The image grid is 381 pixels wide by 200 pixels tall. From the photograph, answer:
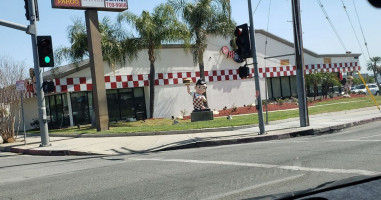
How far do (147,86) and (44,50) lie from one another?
1143 centimetres

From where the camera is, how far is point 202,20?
75.7 feet

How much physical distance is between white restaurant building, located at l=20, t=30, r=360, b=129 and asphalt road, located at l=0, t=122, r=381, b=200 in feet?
43.8

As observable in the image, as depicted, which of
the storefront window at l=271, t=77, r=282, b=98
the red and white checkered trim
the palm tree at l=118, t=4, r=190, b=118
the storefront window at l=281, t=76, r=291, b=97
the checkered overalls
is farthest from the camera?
the storefront window at l=281, t=76, r=291, b=97

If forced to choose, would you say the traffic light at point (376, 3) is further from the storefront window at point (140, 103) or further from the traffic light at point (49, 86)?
the storefront window at point (140, 103)

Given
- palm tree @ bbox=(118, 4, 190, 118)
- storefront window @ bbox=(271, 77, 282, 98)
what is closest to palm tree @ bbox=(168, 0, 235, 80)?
palm tree @ bbox=(118, 4, 190, 118)

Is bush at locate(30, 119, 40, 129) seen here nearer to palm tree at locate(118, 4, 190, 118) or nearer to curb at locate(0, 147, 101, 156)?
palm tree at locate(118, 4, 190, 118)

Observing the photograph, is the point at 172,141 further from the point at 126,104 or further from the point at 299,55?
the point at 126,104

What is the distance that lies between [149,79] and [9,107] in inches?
344

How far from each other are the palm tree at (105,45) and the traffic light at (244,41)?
375 inches

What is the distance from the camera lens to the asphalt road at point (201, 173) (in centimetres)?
572

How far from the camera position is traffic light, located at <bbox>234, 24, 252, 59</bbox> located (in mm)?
12672

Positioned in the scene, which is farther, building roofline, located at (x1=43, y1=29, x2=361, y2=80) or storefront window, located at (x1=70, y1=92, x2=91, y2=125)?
storefront window, located at (x1=70, y1=92, x2=91, y2=125)

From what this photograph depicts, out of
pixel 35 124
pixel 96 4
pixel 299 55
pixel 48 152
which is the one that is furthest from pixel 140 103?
pixel 299 55

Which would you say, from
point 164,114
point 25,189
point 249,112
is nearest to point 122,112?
point 164,114
